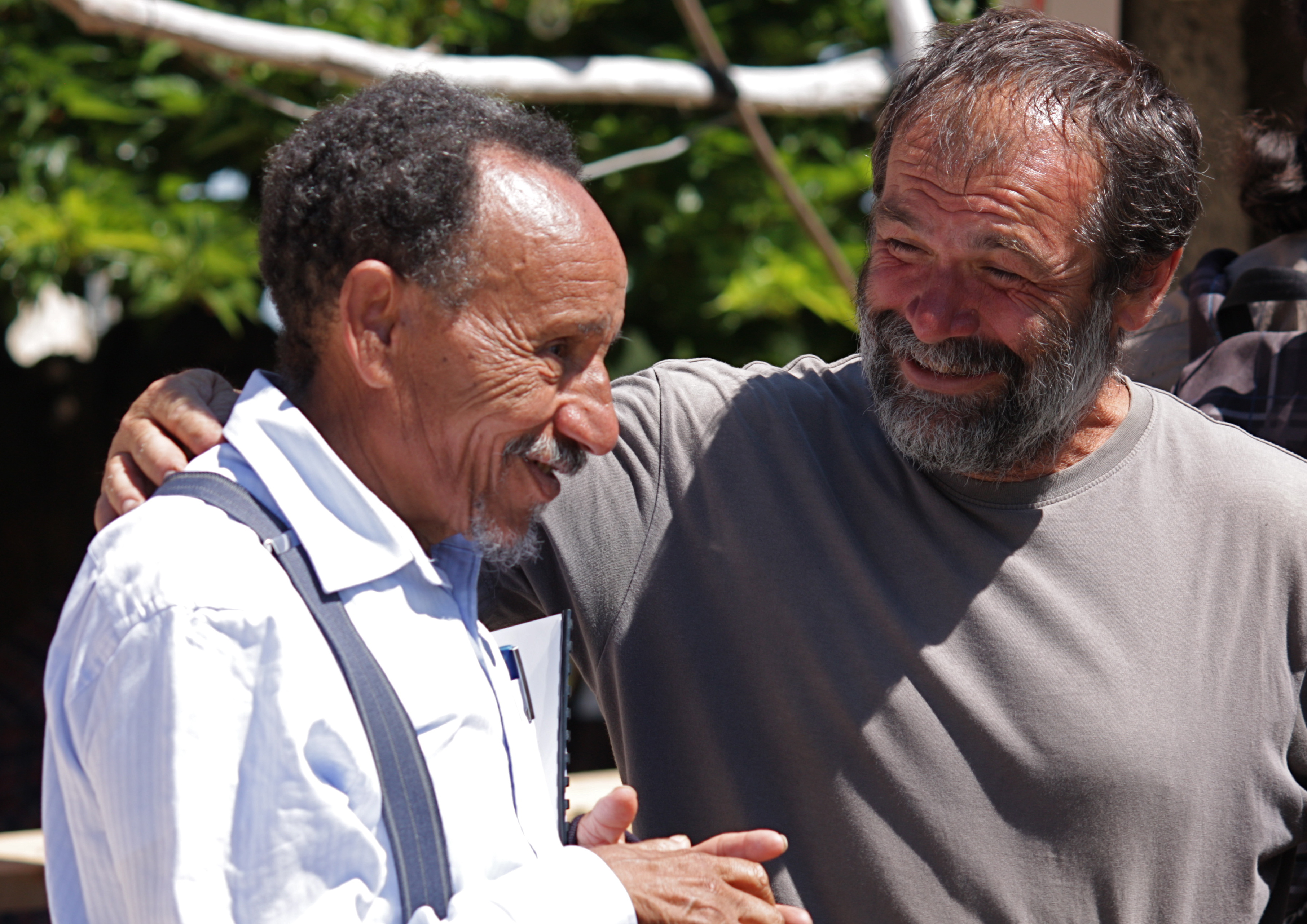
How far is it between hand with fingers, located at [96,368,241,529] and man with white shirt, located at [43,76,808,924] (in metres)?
0.09

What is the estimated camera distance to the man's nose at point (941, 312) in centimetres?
175

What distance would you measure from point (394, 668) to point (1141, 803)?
3.49 feet

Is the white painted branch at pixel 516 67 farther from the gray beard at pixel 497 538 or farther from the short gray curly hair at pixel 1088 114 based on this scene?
the gray beard at pixel 497 538

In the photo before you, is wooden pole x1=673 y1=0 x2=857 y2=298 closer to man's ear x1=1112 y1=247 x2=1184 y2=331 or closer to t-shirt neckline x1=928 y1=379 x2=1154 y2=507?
man's ear x1=1112 y1=247 x2=1184 y2=331

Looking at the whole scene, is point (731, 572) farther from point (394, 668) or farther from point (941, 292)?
point (394, 668)

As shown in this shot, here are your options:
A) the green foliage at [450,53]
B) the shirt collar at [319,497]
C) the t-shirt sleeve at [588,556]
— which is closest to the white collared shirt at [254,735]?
the shirt collar at [319,497]

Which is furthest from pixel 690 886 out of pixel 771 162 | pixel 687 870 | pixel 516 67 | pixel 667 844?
pixel 516 67

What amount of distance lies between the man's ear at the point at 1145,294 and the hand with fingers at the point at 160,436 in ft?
4.35

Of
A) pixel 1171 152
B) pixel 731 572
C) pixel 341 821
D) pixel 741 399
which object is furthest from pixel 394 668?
pixel 1171 152

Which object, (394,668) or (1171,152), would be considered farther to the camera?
(1171,152)

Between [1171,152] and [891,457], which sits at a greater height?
[1171,152]

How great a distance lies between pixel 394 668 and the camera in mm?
1195

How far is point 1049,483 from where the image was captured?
1809 millimetres

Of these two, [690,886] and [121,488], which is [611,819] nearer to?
[690,886]
